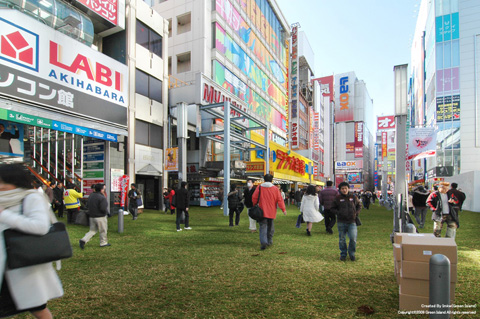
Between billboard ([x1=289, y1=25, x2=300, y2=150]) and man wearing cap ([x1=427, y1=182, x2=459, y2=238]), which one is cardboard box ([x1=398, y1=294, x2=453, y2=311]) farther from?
billboard ([x1=289, y1=25, x2=300, y2=150])

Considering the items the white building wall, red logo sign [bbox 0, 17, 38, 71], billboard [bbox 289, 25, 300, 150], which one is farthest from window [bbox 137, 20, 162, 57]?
the white building wall

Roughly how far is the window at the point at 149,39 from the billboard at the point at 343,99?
337ft

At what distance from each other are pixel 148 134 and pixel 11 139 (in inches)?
303

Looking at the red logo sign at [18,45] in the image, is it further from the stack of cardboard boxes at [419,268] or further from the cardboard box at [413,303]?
the cardboard box at [413,303]

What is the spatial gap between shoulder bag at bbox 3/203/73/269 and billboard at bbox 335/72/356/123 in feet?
389

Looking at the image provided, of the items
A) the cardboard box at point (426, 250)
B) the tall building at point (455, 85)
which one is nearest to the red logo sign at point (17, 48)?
the cardboard box at point (426, 250)

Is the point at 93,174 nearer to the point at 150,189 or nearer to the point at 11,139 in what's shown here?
the point at 11,139

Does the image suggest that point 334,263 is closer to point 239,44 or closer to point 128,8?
point 128,8

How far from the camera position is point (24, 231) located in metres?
2.21

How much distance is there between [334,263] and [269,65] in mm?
34622

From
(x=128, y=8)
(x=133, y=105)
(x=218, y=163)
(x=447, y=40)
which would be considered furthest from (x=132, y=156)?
(x=447, y=40)

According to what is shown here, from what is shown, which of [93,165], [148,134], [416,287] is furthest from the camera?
[148,134]

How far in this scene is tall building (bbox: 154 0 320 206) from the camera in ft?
65.7

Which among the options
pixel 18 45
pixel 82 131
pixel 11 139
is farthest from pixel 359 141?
pixel 18 45
